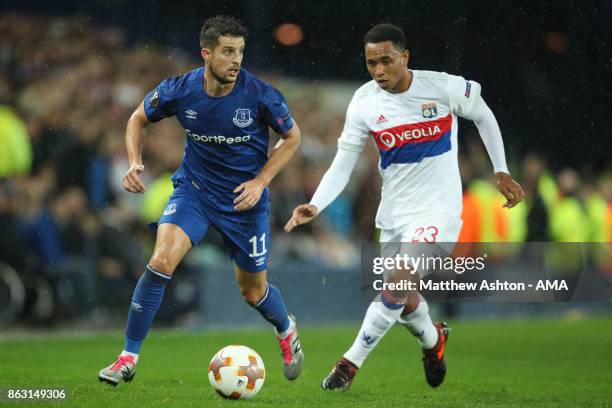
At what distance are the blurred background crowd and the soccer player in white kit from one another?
246 cm

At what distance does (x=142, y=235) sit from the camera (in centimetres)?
1286

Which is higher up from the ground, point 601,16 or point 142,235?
point 601,16

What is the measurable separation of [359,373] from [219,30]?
10.6ft

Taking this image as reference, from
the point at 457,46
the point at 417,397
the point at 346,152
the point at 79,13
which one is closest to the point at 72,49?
the point at 79,13

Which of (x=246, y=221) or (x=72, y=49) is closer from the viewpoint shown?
(x=246, y=221)

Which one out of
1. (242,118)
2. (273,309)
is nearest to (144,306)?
(273,309)

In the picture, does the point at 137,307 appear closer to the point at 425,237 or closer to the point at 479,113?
the point at 425,237

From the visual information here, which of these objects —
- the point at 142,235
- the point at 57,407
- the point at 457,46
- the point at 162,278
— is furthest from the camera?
the point at 142,235

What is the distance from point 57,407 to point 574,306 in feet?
41.6

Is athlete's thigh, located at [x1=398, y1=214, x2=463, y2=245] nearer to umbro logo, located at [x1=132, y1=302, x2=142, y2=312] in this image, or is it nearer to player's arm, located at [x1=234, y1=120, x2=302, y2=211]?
player's arm, located at [x1=234, y1=120, x2=302, y2=211]

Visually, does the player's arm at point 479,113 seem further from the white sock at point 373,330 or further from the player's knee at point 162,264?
the player's knee at point 162,264

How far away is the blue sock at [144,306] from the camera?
21.9 feet

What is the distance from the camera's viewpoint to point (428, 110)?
7316 millimetres

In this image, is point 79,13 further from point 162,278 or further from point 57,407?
point 57,407
